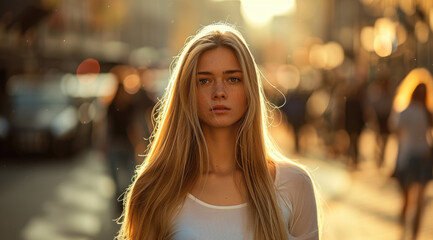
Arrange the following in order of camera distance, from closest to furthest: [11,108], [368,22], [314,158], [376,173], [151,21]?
[376,173] → [314,158] → [11,108] → [368,22] → [151,21]

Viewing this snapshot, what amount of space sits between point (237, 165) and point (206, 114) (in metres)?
0.25

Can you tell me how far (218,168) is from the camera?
3.01m

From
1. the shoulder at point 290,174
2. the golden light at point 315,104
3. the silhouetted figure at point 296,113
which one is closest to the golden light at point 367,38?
the golden light at point 315,104

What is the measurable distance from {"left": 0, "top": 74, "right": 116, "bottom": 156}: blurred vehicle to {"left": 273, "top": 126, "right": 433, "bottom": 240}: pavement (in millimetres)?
5556

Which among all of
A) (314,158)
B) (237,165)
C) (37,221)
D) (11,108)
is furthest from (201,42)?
(11,108)

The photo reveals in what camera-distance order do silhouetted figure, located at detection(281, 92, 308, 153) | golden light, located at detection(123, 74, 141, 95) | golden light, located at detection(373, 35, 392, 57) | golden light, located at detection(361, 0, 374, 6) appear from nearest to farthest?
1. golden light, located at detection(123, 74, 141, 95)
2. silhouetted figure, located at detection(281, 92, 308, 153)
3. golden light, located at detection(373, 35, 392, 57)
4. golden light, located at detection(361, 0, 374, 6)

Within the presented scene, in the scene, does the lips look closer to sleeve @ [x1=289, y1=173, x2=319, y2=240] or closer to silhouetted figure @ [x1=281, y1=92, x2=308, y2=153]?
sleeve @ [x1=289, y1=173, x2=319, y2=240]

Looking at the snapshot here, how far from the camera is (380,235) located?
26.9 feet

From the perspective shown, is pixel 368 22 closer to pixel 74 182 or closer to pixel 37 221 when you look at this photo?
pixel 74 182

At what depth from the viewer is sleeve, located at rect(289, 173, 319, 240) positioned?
2949 millimetres

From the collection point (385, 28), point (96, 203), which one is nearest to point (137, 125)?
point (96, 203)

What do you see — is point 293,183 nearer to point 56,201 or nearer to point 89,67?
point 56,201

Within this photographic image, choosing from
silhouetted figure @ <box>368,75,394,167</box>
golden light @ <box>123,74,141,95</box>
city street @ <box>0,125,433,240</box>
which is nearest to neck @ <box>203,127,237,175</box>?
city street @ <box>0,125,433,240</box>

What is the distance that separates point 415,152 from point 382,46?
72.2ft
